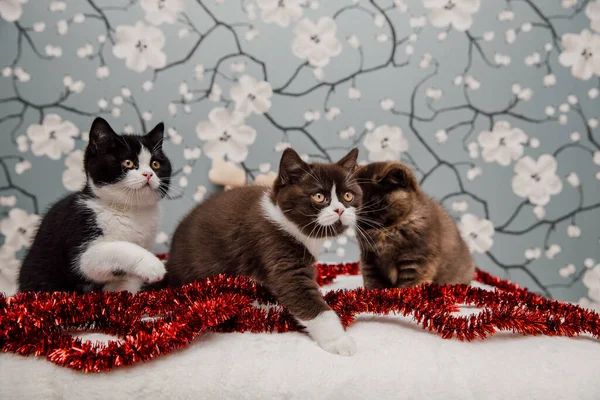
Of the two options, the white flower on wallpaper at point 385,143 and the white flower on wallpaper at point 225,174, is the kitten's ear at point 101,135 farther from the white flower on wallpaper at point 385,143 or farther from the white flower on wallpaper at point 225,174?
the white flower on wallpaper at point 385,143

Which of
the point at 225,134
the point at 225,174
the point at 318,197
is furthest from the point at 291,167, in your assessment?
the point at 225,134

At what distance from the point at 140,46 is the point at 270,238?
1.26 meters

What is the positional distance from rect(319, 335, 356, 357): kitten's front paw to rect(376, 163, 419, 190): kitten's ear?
1.93 feet

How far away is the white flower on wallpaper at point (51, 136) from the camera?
69.0 inches

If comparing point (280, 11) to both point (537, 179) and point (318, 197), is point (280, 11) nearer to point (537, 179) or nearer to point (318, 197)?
point (318, 197)

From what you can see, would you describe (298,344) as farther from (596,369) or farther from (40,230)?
(40,230)

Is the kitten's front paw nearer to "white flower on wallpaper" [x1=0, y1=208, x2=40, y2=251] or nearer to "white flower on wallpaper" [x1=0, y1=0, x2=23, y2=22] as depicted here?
"white flower on wallpaper" [x1=0, y1=208, x2=40, y2=251]

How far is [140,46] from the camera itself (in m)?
1.80

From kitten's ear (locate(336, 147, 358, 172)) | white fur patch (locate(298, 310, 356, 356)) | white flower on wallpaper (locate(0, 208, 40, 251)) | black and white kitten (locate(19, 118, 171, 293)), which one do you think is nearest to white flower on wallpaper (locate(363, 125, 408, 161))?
kitten's ear (locate(336, 147, 358, 172))

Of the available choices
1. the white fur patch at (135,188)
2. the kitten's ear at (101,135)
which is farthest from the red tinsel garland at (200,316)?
the kitten's ear at (101,135)

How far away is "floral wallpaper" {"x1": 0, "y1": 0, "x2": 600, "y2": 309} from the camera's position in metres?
1.76

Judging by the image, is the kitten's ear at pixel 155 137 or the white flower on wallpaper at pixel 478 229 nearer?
the kitten's ear at pixel 155 137

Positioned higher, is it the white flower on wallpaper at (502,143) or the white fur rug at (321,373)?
the white flower on wallpaper at (502,143)

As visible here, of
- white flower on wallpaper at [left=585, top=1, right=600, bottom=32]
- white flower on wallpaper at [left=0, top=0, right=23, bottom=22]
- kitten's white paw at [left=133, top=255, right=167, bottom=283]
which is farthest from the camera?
white flower on wallpaper at [left=585, top=1, right=600, bottom=32]
